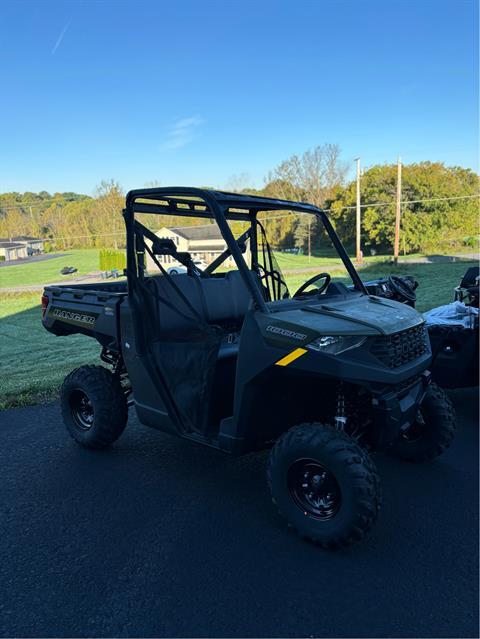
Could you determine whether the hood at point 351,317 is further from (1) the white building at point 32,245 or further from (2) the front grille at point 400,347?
(1) the white building at point 32,245

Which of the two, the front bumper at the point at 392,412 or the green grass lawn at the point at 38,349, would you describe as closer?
the front bumper at the point at 392,412

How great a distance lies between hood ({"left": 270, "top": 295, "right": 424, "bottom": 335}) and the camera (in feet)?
8.43

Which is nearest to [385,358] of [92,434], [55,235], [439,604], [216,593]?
[439,604]

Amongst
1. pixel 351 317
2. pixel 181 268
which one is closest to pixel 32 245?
pixel 181 268

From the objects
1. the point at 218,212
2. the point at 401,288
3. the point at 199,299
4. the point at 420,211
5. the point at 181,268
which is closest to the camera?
the point at 218,212

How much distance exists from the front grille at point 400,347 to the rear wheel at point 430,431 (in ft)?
1.94

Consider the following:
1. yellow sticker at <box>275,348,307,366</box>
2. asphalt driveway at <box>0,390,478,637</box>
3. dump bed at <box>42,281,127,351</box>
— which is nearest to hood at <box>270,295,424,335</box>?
yellow sticker at <box>275,348,307,366</box>

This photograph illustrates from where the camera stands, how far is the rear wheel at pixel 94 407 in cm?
382

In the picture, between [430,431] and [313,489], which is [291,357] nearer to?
[313,489]

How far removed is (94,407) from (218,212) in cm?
190

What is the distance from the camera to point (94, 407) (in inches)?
151

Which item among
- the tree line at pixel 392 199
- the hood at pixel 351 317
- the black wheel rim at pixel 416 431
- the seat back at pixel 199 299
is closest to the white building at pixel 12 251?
the tree line at pixel 392 199

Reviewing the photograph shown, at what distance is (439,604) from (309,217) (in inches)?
105

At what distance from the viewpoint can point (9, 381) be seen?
22.2 feet
